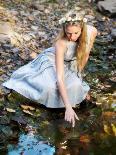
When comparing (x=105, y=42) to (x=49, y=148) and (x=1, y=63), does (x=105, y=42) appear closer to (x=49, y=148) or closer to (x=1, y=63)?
(x=1, y=63)

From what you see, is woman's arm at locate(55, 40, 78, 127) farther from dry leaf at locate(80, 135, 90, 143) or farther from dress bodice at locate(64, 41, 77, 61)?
dry leaf at locate(80, 135, 90, 143)

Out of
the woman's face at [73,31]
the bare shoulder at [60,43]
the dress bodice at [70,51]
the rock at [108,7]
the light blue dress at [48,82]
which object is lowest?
the light blue dress at [48,82]

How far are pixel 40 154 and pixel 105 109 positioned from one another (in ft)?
4.32

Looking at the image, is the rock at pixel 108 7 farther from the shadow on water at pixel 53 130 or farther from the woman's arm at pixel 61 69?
the woman's arm at pixel 61 69

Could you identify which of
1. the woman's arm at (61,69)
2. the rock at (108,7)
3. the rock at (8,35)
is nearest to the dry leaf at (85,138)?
the woman's arm at (61,69)

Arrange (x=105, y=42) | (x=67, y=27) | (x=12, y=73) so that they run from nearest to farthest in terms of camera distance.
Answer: (x=67, y=27), (x=12, y=73), (x=105, y=42)

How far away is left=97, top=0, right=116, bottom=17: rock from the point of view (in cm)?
952

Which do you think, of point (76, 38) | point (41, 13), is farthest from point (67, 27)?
point (41, 13)

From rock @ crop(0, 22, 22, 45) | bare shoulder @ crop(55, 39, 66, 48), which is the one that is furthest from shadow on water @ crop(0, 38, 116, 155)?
rock @ crop(0, 22, 22, 45)

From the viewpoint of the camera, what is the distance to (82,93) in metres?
5.61

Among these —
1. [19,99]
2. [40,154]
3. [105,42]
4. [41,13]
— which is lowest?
[40,154]

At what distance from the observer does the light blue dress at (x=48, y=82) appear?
5.43 meters

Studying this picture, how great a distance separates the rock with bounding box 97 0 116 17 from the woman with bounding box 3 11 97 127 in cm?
388

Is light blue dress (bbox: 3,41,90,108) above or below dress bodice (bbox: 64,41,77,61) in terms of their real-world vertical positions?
below
